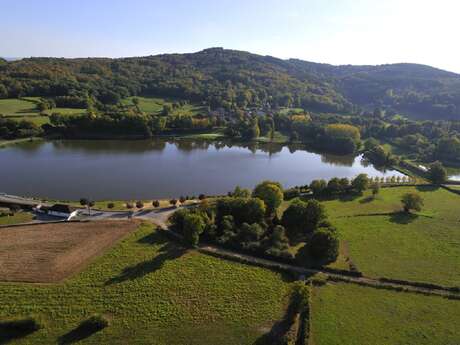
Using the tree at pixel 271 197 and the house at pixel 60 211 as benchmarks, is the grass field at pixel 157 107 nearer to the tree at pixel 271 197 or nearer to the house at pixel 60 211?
the tree at pixel 271 197

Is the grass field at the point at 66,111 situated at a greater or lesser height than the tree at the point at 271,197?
greater

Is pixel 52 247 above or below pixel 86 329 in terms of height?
above

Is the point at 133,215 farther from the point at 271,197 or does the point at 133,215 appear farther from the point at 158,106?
the point at 158,106

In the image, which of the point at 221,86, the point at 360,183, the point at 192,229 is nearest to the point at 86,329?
the point at 192,229

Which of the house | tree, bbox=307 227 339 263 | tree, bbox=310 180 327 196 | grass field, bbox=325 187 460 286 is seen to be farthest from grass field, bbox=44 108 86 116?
tree, bbox=307 227 339 263

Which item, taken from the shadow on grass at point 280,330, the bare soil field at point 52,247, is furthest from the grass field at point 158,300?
the bare soil field at point 52,247

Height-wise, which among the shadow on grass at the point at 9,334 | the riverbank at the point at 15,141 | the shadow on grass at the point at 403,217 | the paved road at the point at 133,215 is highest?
the riverbank at the point at 15,141
